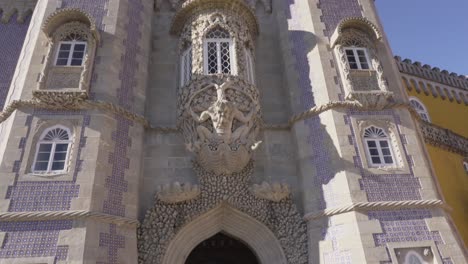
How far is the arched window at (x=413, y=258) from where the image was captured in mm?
8383

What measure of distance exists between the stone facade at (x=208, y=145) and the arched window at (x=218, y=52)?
0.05 metres

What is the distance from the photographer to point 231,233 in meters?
9.85

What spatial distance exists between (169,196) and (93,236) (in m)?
2.08

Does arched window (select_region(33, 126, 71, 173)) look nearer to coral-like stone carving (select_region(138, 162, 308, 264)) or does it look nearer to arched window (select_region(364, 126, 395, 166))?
coral-like stone carving (select_region(138, 162, 308, 264))

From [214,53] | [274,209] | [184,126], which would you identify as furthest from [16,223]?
[214,53]

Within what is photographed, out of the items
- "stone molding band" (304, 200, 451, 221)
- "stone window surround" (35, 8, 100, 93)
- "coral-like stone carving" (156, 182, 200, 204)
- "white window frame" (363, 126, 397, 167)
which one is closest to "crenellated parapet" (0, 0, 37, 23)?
"stone window surround" (35, 8, 100, 93)

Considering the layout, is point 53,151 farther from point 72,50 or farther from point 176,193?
point 72,50

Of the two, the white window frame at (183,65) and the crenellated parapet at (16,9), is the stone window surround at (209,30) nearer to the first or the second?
the white window frame at (183,65)

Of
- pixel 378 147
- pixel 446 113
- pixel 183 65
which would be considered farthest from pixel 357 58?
pixel 446 113

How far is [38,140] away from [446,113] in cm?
2022

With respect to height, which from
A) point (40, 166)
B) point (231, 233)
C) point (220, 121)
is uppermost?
point (220, 121)

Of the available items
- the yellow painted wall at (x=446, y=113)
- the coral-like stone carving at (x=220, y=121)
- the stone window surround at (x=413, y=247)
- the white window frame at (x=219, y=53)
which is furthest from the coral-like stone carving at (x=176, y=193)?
the yellow painted wall at (x=446, y=113)

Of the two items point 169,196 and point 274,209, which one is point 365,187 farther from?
point 169,196

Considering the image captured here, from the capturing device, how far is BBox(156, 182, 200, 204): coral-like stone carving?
935 cm
